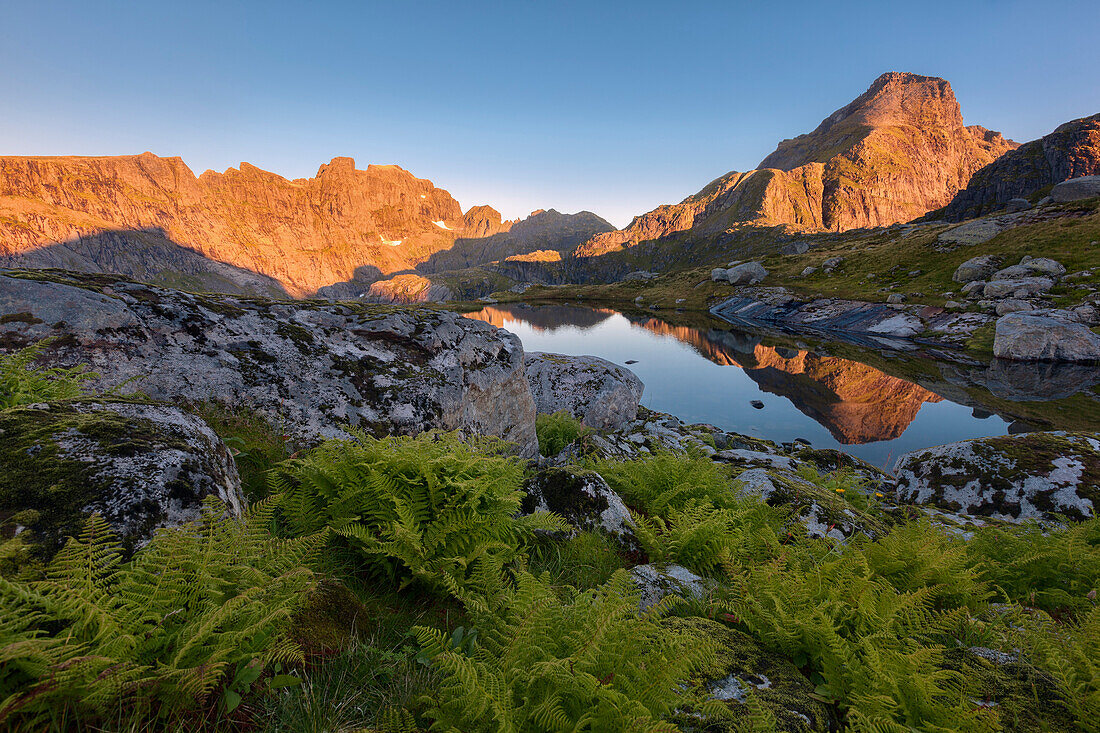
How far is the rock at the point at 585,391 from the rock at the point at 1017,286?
206 ft

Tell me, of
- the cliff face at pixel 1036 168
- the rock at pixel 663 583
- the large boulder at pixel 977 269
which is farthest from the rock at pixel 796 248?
the rock at pixel 663 583

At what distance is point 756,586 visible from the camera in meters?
4.05

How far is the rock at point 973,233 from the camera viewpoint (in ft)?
234

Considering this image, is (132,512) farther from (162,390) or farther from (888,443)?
(888,443)

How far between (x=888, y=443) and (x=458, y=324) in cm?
2282

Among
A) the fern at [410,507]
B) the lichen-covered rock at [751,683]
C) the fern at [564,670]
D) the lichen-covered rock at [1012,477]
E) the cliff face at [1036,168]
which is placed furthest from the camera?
the cliff face at [1036,168]

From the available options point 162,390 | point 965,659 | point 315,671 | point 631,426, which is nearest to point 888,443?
point 631,426

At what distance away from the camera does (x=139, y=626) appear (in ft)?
6.68

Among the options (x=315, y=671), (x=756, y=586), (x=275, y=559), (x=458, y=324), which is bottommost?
(x=756, y=586)

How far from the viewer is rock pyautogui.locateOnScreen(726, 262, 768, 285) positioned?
4306 inches

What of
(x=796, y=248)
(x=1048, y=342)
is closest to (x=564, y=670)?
(x=1048, y=342)

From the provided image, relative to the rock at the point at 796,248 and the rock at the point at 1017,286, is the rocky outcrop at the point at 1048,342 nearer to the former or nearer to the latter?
the rock at the point at 1017,286

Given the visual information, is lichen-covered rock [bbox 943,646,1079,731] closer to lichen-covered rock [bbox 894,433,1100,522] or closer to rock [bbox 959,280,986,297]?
lichen-covered rock [bbox 894,433,1100,522]

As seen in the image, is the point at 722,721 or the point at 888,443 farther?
the point at 888,443
